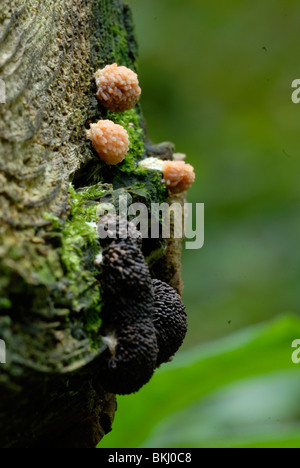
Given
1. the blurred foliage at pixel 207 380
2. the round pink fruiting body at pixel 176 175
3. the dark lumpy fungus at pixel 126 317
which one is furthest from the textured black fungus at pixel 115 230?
the blurred foliage at pixel 207 380

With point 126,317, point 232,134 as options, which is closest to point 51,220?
point 126,317

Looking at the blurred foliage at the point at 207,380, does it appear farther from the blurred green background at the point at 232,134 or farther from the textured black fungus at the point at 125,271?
the blurred green background at the point at 232,134

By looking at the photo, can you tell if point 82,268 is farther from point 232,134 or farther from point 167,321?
point 232,134

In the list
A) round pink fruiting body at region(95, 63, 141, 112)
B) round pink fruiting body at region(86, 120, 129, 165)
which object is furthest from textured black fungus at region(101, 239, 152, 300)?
round pink fruiting body at region(95, 63, 141, 112)

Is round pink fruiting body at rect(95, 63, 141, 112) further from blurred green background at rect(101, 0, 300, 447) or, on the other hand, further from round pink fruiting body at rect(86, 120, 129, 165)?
blurred green background at rect(101, 0, 300, 447)

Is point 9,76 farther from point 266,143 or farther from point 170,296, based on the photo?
point 266,143
